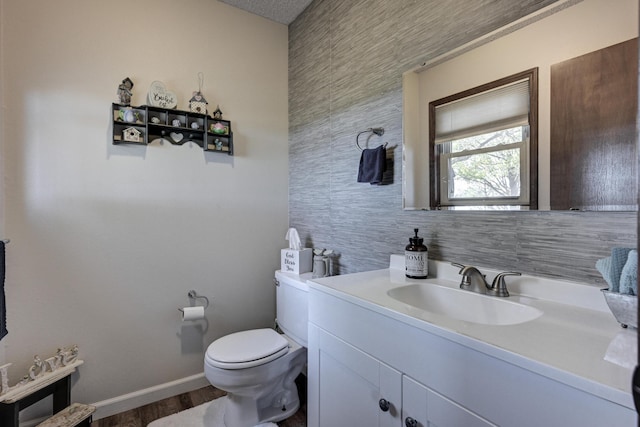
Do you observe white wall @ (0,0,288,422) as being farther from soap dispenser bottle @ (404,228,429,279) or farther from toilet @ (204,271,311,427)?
soap dispenser bottle @ (404,228,429,279)

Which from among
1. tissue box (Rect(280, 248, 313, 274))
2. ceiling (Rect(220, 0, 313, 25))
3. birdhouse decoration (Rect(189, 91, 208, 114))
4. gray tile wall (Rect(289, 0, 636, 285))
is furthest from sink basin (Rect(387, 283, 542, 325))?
ceiling (Rect(220, 0, 313, 25))

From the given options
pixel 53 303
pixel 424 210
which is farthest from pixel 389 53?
pixel 53 303

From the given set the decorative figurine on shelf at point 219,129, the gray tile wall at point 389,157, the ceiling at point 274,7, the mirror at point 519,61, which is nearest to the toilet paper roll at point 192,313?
the gray tile wall at point 389,157

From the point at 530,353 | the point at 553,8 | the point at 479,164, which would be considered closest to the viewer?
the point at 530,353

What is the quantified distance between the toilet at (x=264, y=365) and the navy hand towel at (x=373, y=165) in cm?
69

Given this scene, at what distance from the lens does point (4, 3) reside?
60.6 inches

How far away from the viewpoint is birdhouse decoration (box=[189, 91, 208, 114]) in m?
1.97

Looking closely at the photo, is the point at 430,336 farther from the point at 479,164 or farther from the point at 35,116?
the point at 35,116

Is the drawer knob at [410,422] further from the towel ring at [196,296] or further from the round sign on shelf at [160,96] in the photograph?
the round sign on shelf at [160,96]

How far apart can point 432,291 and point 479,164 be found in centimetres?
54

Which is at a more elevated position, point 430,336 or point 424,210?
point 424,210

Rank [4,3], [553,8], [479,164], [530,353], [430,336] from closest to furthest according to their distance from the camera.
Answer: [530,353] → [430,336] → [553,8] → [479,164] → [4,3]

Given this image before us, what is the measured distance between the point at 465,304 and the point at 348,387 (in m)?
0.52

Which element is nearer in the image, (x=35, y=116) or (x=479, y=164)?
(x=479, y=164)
